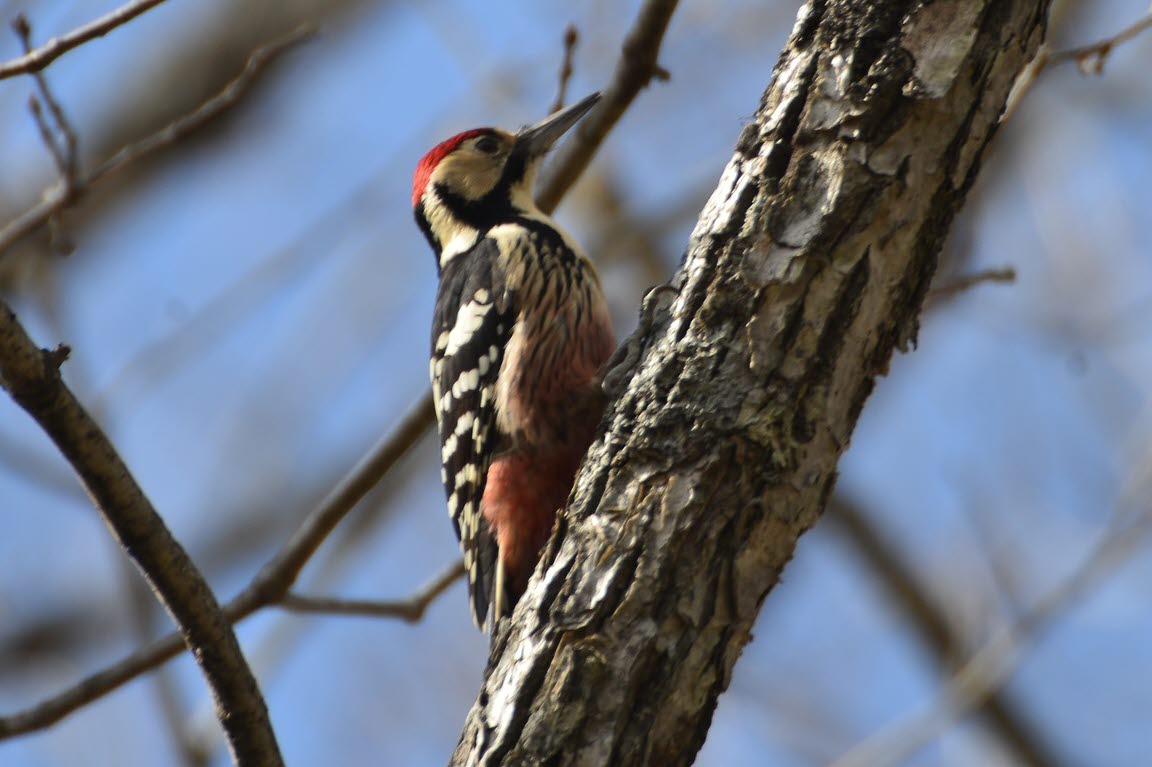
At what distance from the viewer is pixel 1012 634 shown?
18.5ft

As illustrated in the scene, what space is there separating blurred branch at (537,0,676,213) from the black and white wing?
41cm

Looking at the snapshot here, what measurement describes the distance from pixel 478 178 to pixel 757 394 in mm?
3141

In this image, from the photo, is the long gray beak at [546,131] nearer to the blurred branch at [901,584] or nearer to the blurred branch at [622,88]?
the blurred branch at [622,88]

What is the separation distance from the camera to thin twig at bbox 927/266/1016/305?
4082 mm

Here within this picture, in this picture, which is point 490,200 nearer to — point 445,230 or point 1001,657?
point 445,230

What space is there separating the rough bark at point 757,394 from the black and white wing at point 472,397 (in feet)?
4.63

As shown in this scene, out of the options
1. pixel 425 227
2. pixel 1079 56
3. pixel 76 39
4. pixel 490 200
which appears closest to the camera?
pixel 76 39

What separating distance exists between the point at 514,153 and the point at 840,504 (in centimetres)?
281

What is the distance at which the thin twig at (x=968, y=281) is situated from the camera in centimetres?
408

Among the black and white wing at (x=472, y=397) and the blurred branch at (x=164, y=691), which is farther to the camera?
the blurred branch at (x=164, y=691)

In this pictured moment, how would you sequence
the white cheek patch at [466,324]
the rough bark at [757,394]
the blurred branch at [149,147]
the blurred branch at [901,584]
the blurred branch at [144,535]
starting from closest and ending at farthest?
the blurred branch at [144,535] → the rough bark at [757,394] → the blurred branch at [149,147] → the white cheek patch at [466,324] → the blurred branch at [901,584]

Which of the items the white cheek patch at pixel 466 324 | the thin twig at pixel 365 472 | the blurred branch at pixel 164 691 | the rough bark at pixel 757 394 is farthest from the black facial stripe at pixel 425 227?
the rough bark at pixel 757 394

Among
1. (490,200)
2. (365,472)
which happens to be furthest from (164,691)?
(490,200)

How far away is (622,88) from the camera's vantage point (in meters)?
4.32
